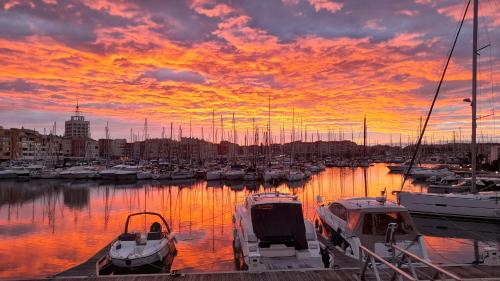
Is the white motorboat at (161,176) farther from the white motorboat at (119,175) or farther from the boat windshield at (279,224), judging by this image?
the boat windshield at (279,224)

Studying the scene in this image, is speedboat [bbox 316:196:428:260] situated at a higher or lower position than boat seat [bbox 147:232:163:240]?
higher

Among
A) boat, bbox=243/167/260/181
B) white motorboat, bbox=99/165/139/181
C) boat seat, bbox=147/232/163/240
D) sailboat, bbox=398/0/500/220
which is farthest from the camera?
white motorboat, bbox=99/165/139/181

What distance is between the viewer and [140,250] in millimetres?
16781

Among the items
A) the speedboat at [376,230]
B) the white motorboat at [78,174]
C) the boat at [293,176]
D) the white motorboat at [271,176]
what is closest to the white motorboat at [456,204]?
the speedboat at [376,230]

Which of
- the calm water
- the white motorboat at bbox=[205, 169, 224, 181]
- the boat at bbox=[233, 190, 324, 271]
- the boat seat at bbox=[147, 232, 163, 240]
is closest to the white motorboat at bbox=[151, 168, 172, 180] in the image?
the white motorboat at bbox=[205, 169, 224, 181]

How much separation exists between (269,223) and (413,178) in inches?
2605

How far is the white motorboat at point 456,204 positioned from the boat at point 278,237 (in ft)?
58.2

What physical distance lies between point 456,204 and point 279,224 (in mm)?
19199

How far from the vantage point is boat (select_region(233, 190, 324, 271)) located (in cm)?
1453

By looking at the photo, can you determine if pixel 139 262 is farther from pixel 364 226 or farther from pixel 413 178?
pixel 413 178

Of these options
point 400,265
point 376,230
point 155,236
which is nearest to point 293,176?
point 155,236

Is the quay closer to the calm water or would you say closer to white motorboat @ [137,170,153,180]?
the calm water

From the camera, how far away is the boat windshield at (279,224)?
15.3m

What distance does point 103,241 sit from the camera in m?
24.7
